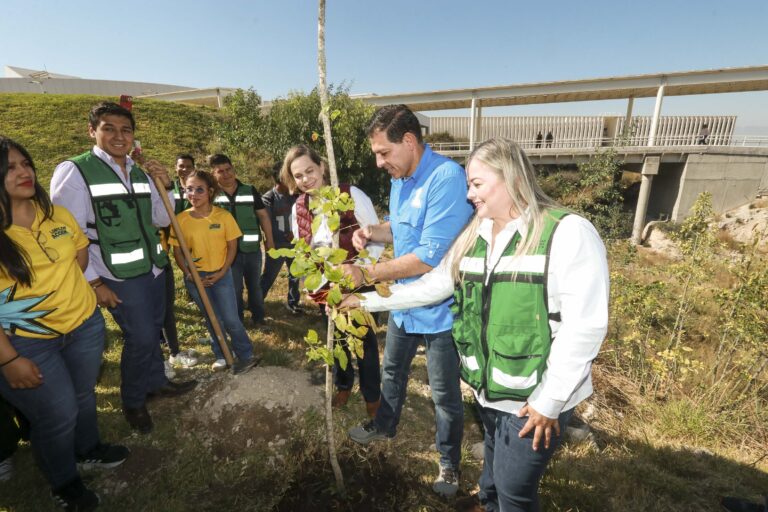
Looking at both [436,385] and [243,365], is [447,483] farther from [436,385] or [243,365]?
[243,365]

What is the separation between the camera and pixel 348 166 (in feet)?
59.4

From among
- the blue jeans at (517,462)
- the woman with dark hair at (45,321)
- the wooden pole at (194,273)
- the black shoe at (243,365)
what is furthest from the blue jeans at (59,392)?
the blue jeans at (517,462)

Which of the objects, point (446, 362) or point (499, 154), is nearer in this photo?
point (499, 154)

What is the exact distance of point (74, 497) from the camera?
244 cm

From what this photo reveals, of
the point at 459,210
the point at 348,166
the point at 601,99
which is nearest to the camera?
the point at 459,210

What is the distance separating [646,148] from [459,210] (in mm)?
25266

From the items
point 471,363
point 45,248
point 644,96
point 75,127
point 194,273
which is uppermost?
point 644,96

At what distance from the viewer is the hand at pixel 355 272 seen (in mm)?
2064

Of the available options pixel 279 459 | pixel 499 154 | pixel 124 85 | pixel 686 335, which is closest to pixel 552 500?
pixel 279 459

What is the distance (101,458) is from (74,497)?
1.33 feet

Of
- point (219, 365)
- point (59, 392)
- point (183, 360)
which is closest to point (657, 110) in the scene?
point (219, 365)

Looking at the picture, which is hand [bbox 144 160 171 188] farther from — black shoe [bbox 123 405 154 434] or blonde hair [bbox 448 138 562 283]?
blonde hair [bbox 448 138 562 283]

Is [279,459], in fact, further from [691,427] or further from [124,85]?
[124,85]

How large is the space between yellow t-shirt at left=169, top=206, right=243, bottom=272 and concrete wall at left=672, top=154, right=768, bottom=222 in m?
25.8
